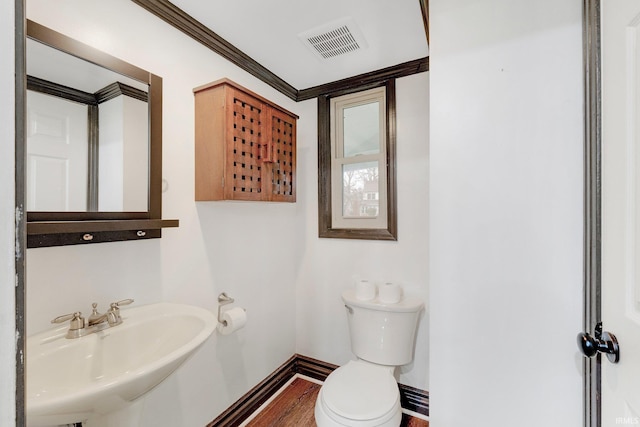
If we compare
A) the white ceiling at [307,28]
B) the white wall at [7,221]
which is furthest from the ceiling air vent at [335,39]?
the white wall at [7,221]

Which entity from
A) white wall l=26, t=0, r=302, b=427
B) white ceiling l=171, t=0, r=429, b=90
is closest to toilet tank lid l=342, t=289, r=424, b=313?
white wall l=26, t=0, r=302, b=427

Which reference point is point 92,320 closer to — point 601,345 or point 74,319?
point 74,319

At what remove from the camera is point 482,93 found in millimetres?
970

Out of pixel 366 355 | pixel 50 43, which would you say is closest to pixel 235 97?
pixel 50 43

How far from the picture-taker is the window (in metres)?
1.94

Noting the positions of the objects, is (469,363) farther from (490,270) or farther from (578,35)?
(578,35)

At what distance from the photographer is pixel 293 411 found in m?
1.83

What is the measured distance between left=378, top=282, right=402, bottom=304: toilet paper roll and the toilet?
4 cm

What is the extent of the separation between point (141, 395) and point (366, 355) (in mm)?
1227

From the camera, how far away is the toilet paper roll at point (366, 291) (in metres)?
1.80

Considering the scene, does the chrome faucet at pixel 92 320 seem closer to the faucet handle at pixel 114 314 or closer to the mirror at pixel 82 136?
the faucet handle at pixel 114 314

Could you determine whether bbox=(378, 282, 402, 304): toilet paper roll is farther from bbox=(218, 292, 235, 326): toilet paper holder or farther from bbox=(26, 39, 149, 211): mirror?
bbox=(26, 39, 149, 211): mirror

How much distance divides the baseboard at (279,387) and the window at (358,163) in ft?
3.33

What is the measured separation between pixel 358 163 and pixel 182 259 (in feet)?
4.30
